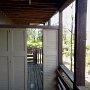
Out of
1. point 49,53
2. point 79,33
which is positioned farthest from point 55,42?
point 79,33

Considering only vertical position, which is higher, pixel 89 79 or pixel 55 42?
pixel 55 42

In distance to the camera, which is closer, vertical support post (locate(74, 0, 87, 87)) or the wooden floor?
vertical support post (locate(74, 0, 87, 87))

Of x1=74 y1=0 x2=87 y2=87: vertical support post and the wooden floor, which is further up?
x1=74 y1=0 x2=87 y2=87: vertical support post

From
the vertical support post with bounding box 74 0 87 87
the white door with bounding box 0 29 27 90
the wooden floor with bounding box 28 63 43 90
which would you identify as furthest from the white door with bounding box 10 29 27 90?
the vertical support post with bounding box 74 0 87 87

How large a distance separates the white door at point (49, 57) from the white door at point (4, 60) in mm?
1050

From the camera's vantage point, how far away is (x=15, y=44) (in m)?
6.00

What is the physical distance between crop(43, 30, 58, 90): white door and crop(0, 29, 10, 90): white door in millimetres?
1050

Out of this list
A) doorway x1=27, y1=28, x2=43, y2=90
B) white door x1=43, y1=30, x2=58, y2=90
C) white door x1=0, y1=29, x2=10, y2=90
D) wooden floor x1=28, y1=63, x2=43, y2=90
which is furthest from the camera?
doorway x1=27, y1=28, x2=43, y2=90

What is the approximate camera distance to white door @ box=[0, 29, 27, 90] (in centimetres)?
594

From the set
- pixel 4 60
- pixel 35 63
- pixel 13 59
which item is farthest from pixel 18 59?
pixel 35 63

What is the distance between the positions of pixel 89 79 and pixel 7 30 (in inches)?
122

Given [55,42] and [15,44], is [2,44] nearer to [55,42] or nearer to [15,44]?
[15,44]

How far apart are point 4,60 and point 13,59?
252mm

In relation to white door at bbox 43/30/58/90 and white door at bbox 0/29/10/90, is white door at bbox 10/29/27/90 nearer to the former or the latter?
white door at bbox 0/29/10/90
